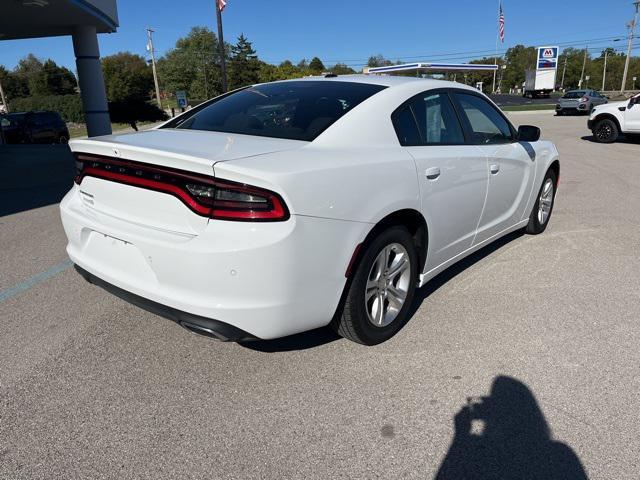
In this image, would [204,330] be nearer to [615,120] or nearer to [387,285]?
[387,285]

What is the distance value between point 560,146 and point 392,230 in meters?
13.7

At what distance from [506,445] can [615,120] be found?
594 inches

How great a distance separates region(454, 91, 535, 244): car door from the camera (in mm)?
3908

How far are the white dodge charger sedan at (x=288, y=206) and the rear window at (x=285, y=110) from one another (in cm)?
2

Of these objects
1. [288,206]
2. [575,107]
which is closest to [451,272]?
[288,206]

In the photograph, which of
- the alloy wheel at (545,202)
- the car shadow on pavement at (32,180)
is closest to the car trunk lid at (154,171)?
the alloy wheel at (545,202)

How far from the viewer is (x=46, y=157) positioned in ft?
45.9

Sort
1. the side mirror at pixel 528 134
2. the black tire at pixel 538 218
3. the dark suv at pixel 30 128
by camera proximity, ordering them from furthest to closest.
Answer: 1. the dark suv at pixel 30 128
2. the black tire at pixel 538 218
3. the side mirror at pixel 528 134

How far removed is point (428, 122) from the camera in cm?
343

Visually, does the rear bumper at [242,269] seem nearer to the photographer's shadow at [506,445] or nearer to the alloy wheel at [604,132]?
the photographer's shadow at [506,445]

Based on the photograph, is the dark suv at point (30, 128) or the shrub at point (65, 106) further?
the shrub at point (65, 106)

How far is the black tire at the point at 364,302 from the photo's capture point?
279 centimetres

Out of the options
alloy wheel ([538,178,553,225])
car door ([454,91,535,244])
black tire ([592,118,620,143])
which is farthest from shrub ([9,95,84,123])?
car door ([454,91,535,244])

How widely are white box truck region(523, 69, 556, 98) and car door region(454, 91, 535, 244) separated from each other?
209 ft
